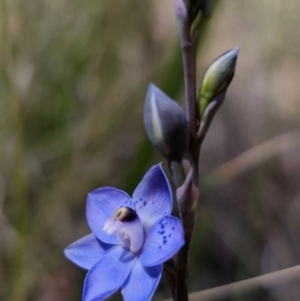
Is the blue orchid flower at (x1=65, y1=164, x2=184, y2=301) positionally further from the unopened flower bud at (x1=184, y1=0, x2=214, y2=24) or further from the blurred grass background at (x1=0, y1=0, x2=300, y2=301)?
the blurred grass background at (x1=0, y1=0, x2=300, y2=301)

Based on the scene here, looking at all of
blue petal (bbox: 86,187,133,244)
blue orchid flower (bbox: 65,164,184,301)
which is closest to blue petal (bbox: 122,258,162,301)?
blue orchid flower (bbox: 65,164,184,301)

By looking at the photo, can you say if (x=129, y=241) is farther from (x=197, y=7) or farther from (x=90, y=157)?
(x=90, y=157)

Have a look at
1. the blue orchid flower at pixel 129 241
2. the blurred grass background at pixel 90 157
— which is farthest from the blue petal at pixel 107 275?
the blurred grass background at pixel 90 157

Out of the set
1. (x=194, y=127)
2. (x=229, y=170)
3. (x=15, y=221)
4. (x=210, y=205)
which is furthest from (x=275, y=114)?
(x=194, y=127)

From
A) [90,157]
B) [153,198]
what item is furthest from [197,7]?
[90,157]

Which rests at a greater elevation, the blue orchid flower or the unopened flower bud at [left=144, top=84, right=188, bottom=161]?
the unopened flower bud at [left=144, top=84, right=188, bottom=161]

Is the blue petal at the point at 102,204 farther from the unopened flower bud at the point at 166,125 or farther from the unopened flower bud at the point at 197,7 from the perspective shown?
the unopened flower bud at the point at 197,7
